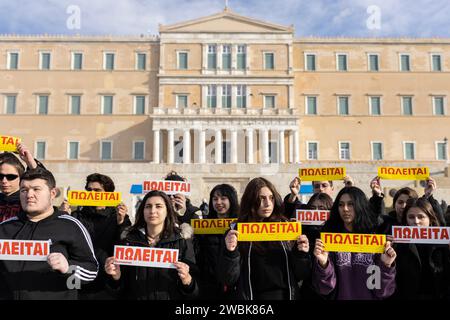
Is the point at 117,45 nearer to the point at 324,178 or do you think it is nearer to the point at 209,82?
the point at 209,82

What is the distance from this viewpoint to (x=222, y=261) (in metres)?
3.81

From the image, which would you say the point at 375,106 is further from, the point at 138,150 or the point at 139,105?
the point at 138,150

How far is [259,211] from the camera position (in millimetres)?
4168

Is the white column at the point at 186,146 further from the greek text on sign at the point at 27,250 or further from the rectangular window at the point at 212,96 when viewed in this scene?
the greek text on sign at the point at 27,250

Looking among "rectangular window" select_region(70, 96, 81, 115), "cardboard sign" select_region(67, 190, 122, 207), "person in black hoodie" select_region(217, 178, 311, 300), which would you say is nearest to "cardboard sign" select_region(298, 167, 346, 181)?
"person in black hoodie" select_region(217, 178, 311, 300)

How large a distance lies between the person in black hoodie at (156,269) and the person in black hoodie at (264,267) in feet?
1.04

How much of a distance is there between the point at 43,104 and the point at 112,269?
3732 cm

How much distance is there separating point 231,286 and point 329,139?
34.8 meters

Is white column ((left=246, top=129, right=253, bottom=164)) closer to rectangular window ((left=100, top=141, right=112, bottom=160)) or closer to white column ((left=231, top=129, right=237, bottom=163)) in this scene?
white column ((left=231, top=129, right=237, bottom=163))

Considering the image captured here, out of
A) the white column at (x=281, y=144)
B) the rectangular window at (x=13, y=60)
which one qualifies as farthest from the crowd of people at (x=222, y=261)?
the rectangular window at (x=13, y=60)

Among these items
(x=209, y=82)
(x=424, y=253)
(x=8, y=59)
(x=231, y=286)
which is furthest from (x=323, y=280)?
(x=8, y=59)

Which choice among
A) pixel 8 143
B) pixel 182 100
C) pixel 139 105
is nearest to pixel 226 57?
pixel 182 100

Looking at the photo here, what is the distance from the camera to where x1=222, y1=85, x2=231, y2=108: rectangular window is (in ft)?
121

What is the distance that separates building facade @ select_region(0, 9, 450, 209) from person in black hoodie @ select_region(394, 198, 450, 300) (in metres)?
31.6
